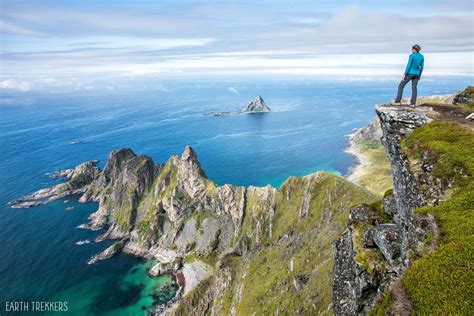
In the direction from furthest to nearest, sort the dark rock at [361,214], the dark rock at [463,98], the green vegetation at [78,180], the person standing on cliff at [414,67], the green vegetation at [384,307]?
the green vegetation at [78,180] → the dark rock at [463,98] → the dark rock at [361,214] → the person standing on cliff at [414,67] → the green vegetation at [384,307]

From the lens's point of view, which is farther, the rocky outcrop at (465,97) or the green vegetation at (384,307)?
the rocky outcrop at (465,97)

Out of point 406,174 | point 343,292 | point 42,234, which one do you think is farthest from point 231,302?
point 42,234

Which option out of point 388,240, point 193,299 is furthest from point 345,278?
point 193,299

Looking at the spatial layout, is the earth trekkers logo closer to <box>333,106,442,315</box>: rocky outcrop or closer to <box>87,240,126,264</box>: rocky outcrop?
<box>87,240,126,264</box>: rocky outcrop

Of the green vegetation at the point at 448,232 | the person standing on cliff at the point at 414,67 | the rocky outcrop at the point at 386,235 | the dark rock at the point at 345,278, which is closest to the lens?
the green vegetation at the point at 448,232

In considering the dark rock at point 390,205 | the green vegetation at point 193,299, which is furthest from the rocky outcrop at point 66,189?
the dark rock at point 390,205

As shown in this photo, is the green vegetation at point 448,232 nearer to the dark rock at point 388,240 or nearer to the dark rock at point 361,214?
the dark rock at point 388,240

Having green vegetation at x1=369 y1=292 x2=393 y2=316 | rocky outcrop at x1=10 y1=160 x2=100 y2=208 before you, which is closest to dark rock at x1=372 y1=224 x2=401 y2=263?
green vegetation at x1=369 y1=292 x2=393 y2=316

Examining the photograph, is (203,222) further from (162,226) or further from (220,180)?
(220,180)
